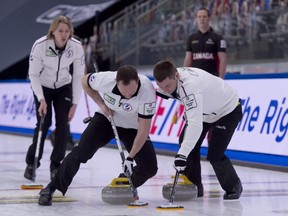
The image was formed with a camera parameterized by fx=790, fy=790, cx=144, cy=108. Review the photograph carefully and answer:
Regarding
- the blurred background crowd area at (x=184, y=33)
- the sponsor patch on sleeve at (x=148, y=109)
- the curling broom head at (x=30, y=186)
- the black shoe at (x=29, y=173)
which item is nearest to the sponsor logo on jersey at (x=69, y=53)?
the black shoe at (x=29, y=173)

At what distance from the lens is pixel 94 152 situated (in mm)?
6395

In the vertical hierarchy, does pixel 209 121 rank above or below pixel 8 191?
above

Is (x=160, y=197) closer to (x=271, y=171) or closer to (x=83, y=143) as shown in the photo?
(x=83, y=143)

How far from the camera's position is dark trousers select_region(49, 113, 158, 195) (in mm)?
6234

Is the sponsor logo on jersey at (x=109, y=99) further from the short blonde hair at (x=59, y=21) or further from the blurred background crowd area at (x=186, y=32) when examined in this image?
the blurred background crowd area at (x=186, y=32)

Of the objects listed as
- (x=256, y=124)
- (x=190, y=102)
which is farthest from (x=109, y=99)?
(x=256, y=124)

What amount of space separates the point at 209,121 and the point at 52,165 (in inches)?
79.1

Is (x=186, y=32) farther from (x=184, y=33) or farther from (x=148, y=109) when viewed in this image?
(x=148, y=109)

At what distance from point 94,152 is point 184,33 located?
10470 millimetres

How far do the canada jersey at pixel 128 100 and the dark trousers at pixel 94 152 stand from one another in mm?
166

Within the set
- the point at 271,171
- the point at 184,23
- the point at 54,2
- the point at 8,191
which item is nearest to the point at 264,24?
the point at 184,23

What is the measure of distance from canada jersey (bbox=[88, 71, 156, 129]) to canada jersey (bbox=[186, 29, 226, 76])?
3.12 metres

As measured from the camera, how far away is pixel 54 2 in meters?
22.1

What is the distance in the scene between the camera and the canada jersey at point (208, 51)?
933 cm
